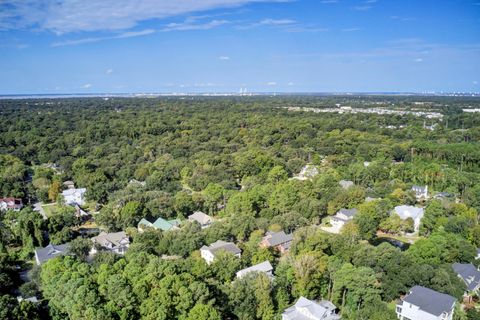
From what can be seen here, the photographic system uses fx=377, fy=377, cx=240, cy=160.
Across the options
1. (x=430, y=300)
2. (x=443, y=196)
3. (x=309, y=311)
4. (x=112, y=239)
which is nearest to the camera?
(x=309, y=311)

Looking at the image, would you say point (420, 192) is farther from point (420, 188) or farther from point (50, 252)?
point (50, 252)

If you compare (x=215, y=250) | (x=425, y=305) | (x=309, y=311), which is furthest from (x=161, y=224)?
(x=425, y=305)

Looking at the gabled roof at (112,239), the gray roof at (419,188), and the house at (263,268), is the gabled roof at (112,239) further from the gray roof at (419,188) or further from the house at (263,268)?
the gray roof at (419,188)

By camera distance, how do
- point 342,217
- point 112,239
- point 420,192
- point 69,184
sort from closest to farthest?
point 112,239 → point 342,217 → point 420,192 → point 69,184

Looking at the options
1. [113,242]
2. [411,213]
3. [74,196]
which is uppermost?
[411,213]

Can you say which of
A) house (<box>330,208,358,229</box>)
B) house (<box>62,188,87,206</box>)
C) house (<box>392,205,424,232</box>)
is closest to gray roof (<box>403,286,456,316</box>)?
house (<box>330,208,358,229</box>)

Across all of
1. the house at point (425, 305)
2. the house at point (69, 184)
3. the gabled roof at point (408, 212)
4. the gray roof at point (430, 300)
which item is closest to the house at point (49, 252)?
the house at point (69, 184)
